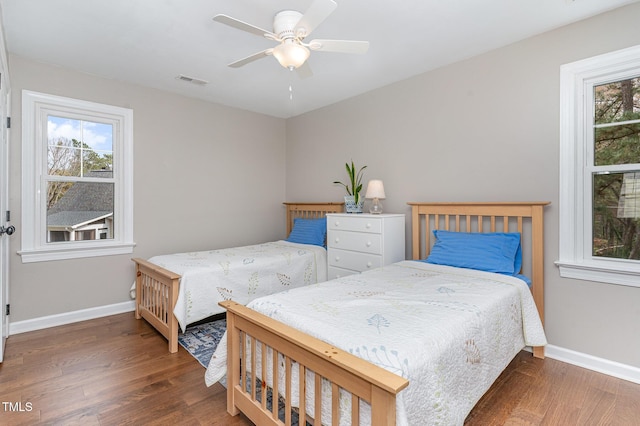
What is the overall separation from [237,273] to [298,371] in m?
1.73

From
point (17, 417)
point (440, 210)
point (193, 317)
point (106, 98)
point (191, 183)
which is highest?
point (106, 98)

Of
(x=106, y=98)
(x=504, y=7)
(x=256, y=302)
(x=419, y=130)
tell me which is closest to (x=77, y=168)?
(x=106, y=98)

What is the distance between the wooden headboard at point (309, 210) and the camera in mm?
4051

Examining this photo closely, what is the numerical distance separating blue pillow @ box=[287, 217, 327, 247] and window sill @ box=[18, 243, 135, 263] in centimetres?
181

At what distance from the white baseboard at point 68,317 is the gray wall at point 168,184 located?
0.05m

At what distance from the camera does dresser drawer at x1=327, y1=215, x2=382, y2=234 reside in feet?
10.0

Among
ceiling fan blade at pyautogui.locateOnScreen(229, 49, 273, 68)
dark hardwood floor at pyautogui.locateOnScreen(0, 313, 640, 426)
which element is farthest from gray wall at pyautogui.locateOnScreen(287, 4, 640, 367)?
ceiling fan blade at pyautogui.locateOnScreen(229, 49, 273, 68)

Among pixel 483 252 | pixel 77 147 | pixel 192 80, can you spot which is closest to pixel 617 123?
pixel 483 252

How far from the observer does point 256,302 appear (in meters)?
1.77

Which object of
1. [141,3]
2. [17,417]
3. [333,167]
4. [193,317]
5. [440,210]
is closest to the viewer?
[17,417]

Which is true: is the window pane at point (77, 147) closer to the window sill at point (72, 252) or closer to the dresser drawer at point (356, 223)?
the window sill at point (72, 252)

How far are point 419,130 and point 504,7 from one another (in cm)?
125

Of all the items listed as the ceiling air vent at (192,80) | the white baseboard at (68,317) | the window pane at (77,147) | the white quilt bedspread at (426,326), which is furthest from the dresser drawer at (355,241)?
the window pane at (77,147)

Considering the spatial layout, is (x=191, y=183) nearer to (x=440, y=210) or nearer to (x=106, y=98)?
(x=106, y=98)
